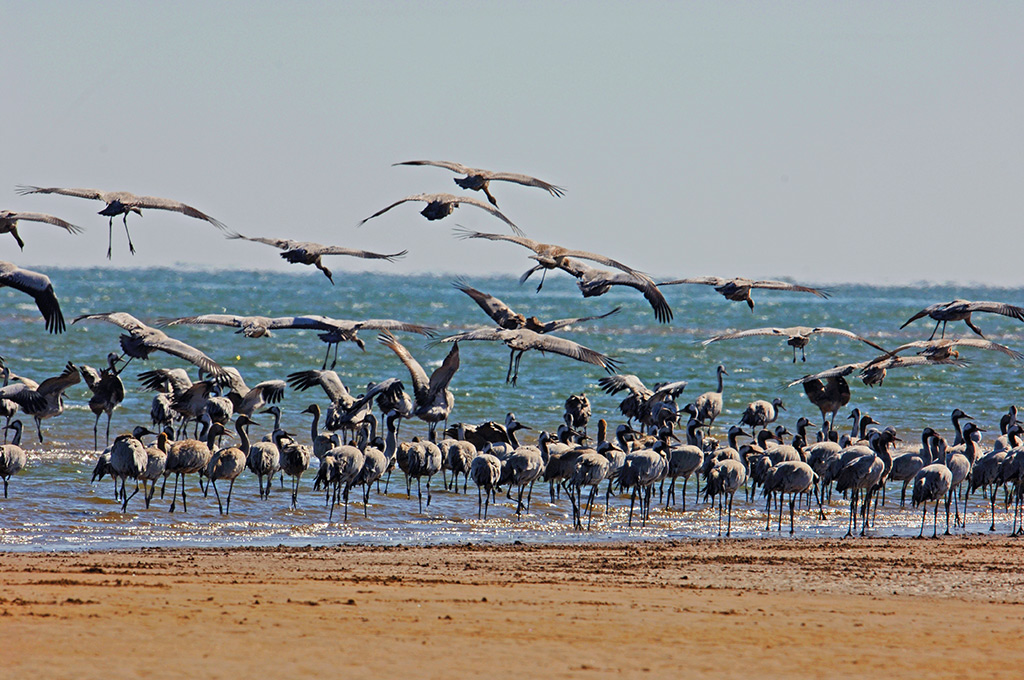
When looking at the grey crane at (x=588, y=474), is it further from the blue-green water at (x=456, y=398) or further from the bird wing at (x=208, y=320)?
the bird wing at (x=208, y=320)

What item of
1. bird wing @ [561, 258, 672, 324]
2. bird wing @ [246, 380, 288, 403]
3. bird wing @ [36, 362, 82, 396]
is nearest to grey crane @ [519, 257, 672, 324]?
bird wing @ [561, 258, 672, 324]

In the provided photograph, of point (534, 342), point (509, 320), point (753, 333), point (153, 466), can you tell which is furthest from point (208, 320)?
point (753, 333)

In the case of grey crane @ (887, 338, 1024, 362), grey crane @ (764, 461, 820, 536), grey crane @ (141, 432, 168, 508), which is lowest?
grey crane @ (141, 432, 168, 508)

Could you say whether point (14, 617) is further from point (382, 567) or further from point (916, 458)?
point (916, 458)

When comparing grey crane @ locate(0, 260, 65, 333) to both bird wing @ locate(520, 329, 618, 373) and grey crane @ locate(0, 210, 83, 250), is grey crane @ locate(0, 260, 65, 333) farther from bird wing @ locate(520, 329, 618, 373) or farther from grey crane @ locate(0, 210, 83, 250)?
bird wing @ locate(520, 329, 618, 373)

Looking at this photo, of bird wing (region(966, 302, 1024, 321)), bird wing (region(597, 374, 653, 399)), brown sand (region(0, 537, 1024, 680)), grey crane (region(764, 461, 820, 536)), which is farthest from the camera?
bird wing (region(597, 374, 653, 399))

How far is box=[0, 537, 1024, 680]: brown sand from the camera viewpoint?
23.8ft

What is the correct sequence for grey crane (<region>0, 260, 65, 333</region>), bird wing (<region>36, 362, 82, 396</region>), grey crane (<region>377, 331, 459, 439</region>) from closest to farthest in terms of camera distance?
grey crane (<region>0, 260, 65, 333</region>) < grey crane (<region>377, 331, 459, 439</region>) < bird wing (<region>36, 362, 82, 396</region>)

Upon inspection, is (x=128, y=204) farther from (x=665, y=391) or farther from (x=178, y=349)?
(x=665, y=391)

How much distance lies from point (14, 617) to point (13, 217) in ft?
24.2

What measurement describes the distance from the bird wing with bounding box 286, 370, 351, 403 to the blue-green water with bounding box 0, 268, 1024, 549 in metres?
2.19

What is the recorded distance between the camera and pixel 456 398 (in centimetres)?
2855

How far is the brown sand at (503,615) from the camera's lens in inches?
286

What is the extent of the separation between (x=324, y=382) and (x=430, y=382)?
5.92 feet
